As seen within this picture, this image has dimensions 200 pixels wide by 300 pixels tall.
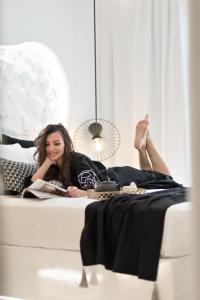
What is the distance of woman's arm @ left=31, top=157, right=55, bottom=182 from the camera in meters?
2.45

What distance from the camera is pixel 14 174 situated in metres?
2.42

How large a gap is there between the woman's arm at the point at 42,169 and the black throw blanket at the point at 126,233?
58 cm

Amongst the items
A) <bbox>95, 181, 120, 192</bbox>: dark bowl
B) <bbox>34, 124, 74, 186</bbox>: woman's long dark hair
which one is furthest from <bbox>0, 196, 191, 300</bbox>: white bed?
<bbox>34, 124, 74, 186</bbox>: woman's long dark hair

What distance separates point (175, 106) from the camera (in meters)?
3.57

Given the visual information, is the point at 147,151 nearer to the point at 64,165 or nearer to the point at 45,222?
the point at 64,165

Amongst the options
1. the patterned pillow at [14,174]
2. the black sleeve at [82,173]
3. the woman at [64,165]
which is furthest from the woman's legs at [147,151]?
the patterned pillow at [14,174]

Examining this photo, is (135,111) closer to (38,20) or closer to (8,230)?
(38,20)

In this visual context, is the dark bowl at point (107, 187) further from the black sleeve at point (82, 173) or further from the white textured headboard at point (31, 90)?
the white textured headboard at point (31, 90)

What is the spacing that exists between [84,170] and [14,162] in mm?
368

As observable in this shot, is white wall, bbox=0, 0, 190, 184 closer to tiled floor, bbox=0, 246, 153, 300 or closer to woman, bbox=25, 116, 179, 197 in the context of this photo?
woman, bbox=25, 116, 179, 197

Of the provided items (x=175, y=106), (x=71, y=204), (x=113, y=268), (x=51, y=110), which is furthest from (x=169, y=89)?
(x=113, y=268)

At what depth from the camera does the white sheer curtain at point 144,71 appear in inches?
141

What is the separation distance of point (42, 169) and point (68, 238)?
1.81 ft

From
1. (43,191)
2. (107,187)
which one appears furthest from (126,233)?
(43,191)
